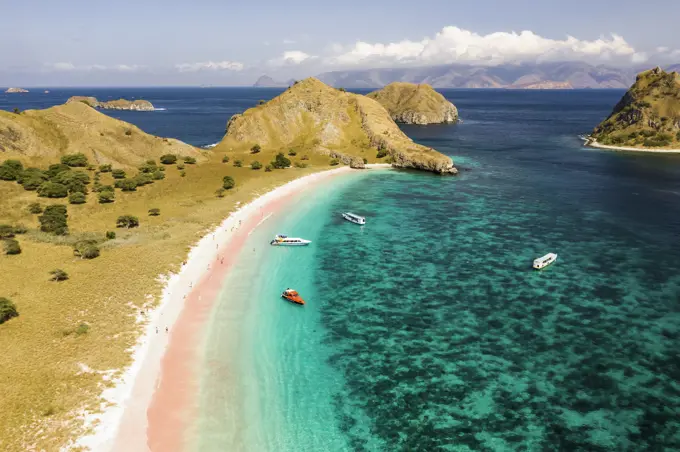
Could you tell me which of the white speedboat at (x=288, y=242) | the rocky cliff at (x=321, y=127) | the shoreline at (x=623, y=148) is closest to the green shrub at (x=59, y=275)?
the white speedboat at (x=288, y=242)

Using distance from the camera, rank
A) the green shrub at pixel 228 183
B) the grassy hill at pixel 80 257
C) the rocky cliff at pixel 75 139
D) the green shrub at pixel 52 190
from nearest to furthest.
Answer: the grassy hill at pixel 80 257
the green shrub at pixel 52 190
the green shrub at pixel 228 183
the rocky cliff at pixel 75 139

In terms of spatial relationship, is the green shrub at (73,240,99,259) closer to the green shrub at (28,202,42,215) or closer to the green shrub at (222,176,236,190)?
the green shrub at (28,202,42,215)

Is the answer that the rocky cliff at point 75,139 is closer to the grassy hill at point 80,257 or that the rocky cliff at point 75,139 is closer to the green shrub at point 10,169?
the grassy hill at point 80,257

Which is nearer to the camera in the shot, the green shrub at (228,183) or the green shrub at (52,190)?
the green shrub at (52,190)

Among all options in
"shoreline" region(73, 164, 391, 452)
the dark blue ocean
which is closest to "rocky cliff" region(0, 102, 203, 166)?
the dark blue ocean

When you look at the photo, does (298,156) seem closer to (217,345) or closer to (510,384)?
(217,345)

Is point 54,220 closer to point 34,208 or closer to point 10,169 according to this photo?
point 34,208

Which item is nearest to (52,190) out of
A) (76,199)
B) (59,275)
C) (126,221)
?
(76,199)
